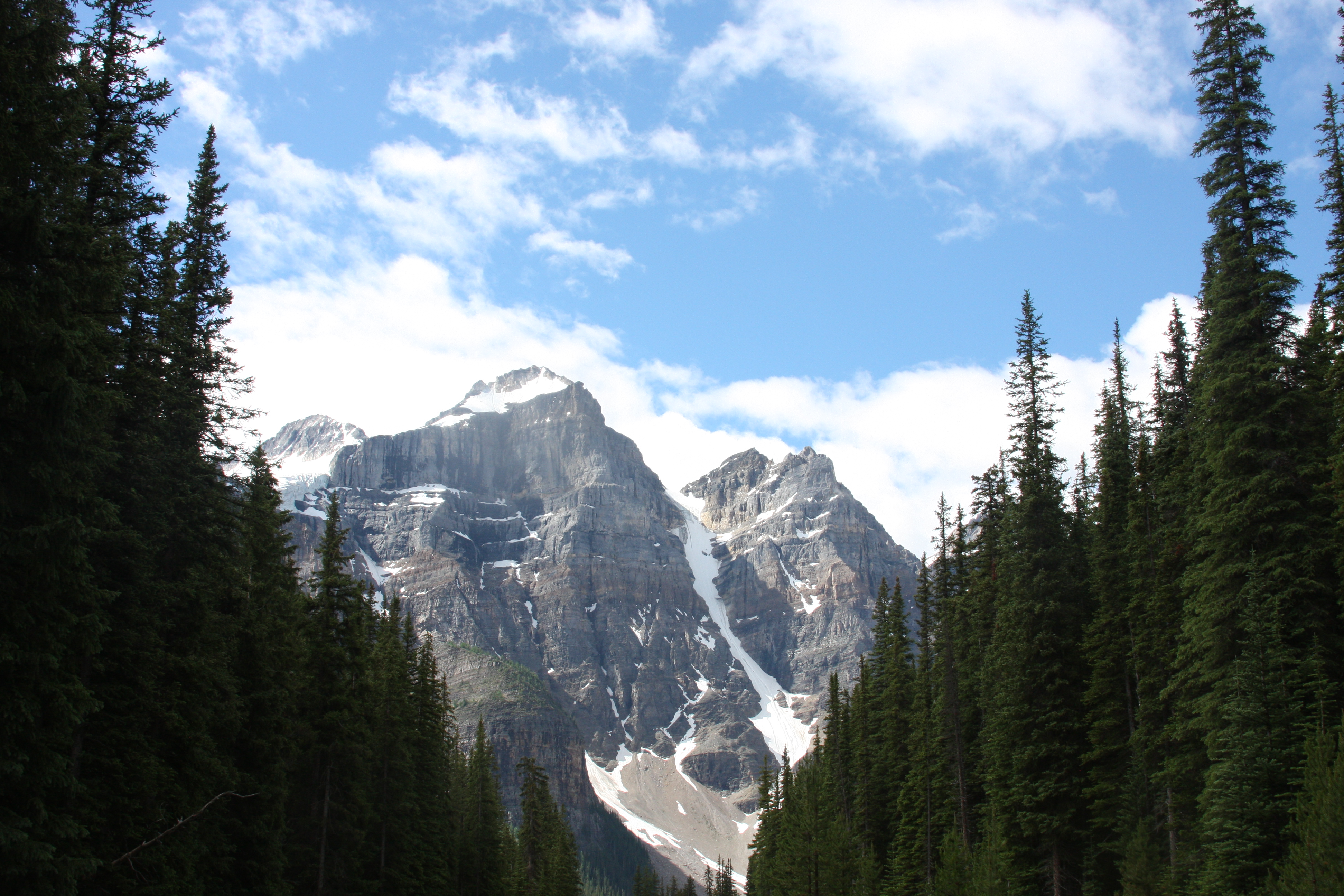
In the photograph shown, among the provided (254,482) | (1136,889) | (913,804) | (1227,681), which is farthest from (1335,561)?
(254,482)

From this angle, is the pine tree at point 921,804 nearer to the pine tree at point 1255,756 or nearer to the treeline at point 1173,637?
the treeline at point 1173,637

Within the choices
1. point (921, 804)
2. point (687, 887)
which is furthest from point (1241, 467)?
point (687, 887)

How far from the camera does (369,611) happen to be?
157 feet

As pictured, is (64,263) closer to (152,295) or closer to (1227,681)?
(152,295)

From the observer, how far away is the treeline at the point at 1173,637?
2427 centimetres

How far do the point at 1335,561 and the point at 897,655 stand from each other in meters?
33.2

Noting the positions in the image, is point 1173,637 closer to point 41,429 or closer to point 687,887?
point 41,429

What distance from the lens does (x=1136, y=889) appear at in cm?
2922

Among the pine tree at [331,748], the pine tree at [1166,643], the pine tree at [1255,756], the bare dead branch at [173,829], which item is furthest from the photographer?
the pine tree at [331,748]

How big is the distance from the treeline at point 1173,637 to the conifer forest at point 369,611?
0.13m

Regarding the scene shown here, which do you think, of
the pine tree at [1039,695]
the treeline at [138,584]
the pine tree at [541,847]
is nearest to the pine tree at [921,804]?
the pine tree at [1039,695]

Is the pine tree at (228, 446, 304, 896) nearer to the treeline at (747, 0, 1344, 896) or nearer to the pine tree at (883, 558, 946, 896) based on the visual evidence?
the treeline at (747, 0, 1344, 896)

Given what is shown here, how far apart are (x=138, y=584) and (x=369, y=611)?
27.5 metres

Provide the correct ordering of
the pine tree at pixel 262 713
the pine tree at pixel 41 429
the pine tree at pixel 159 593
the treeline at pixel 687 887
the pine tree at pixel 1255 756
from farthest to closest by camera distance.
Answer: the treeline at pixel 687 887
the pine tree at pixel 262 713
the pine tree at pixel 1255 756
the pine tree at pixel 159 593
the pine tree at pixel 41 429
